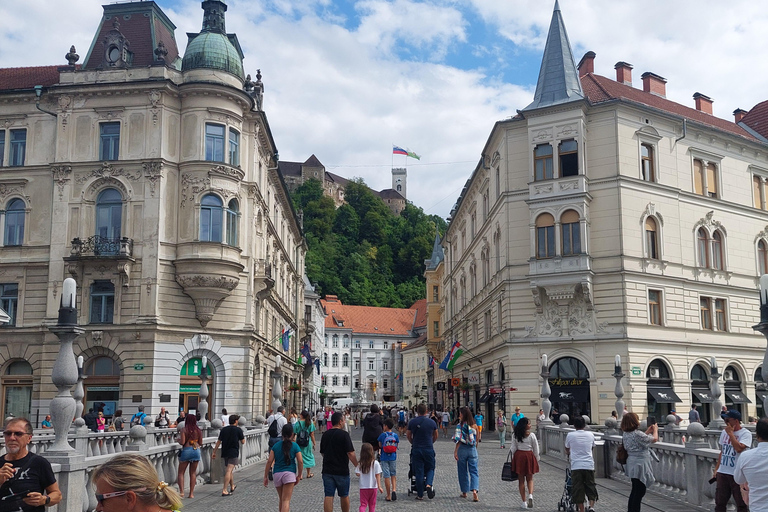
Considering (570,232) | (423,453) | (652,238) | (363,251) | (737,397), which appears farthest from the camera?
(363,251)

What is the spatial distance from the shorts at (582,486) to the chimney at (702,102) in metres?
39.7

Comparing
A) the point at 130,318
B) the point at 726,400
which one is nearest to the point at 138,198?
the point at 130,318

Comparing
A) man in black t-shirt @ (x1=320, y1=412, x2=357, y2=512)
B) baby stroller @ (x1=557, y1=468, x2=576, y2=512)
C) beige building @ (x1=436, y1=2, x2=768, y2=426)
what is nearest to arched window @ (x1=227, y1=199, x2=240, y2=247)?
beige building @ (x1=436, y1=2, x2=768, y2=426)

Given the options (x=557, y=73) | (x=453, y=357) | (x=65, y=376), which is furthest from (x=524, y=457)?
(x=453, y=357)

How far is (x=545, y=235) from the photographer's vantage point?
3691 centimetres

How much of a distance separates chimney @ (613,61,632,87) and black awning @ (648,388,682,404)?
17856 millimetres

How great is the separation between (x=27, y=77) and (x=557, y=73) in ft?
87.8

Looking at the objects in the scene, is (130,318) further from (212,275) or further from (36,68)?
(36,68)

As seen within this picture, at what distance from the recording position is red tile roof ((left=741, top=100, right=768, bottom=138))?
47.3 m

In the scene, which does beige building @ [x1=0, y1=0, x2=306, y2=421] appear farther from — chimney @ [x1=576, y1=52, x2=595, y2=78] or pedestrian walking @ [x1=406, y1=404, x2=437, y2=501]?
pedestrian walking @ [x1=406, y1=404, x2=437, y2=501]

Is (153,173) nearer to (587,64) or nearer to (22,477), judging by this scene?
(587,64)

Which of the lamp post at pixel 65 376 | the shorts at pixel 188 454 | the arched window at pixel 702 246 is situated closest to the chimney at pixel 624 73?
the arched window at pixel 702 246

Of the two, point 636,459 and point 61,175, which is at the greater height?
point 61,175

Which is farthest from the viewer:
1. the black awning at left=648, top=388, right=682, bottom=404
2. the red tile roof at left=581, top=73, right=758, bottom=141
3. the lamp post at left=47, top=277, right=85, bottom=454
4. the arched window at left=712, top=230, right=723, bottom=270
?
the arched window at left=712, top=230, right=723, bottom=270
